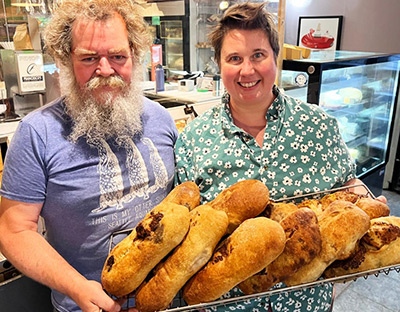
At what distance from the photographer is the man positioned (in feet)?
3.72

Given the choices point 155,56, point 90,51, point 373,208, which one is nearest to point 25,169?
point 90,51

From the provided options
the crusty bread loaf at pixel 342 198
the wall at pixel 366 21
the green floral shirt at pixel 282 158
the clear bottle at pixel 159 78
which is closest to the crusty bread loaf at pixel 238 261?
the crusty bread loaf at pixel 342 198

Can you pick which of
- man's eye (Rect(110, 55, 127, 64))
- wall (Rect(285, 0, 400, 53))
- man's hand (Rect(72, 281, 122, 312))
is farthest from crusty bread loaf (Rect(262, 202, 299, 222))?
wall (Rect(285, 0, 400, 53))

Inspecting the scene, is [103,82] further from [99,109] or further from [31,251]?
[31,251]

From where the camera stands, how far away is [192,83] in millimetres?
3170

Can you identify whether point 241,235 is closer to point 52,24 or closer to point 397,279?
point 52,24

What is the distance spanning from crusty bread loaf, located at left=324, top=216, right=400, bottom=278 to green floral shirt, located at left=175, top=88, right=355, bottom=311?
1.15ft

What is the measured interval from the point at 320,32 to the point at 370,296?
3822 millimetres

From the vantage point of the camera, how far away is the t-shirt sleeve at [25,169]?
3.69ft

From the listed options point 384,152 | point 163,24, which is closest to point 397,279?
point 384,152

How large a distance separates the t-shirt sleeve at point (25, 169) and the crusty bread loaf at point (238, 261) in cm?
62

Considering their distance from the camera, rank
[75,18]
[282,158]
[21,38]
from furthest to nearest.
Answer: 1. [21,38]
2. [282,158]
3. [75,18]

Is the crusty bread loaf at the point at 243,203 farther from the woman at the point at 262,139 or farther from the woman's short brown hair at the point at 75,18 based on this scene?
the woman's short brown hair at the point at 75,18

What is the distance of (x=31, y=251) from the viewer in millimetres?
1109
